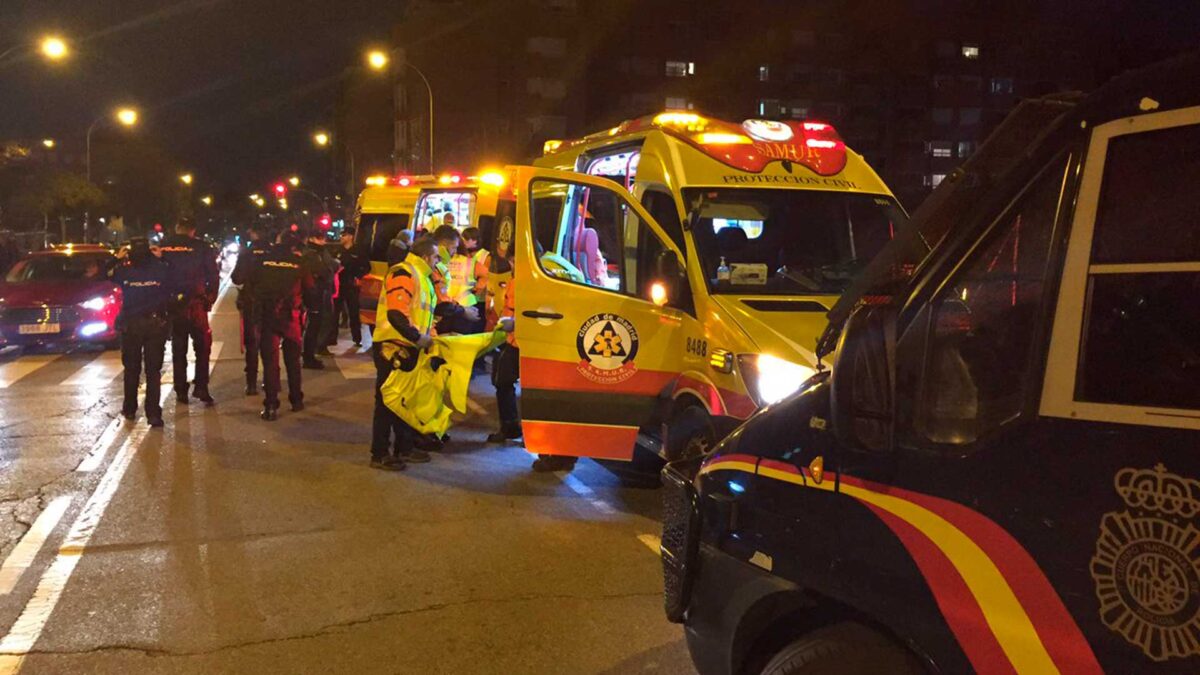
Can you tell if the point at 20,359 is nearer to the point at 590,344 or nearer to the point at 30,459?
the point at 30,459

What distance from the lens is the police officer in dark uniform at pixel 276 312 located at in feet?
30.4

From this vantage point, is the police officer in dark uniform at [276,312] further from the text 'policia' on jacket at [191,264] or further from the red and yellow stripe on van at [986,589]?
the red and yellow stripe on van at [986,589]

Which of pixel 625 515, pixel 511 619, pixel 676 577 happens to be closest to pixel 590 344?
pixel 625 515

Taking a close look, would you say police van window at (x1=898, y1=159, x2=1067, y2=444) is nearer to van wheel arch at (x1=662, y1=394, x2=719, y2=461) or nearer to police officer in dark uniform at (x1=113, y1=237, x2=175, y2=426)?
van wheel arch at (x1=662, y1=394, x2=719, y2=461)

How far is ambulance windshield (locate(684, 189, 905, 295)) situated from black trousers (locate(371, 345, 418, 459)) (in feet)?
8.91

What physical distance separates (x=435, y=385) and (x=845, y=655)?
A: 5.55m

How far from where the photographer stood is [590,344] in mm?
6148

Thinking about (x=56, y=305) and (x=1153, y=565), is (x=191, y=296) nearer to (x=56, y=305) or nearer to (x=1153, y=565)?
(x=56, y=305)

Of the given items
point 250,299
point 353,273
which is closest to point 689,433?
point 250,299

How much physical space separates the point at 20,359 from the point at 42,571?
9.86m

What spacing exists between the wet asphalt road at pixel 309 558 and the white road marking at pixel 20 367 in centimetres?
323

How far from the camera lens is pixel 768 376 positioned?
5.13 meters

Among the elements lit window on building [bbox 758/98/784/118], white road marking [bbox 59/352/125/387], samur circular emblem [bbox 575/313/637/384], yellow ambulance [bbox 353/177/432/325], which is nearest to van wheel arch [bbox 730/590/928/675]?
samur circular emblem [bbox 575/313/637/384]

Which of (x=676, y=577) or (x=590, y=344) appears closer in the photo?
(x=676, y=577)
